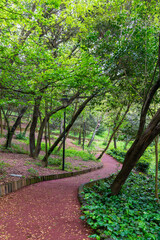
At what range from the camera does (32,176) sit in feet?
18.4

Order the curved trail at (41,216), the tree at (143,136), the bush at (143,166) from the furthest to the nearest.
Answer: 1. the bush at (143,166)
2. the tree at (143,136)
3. the curved trail at (41,216)

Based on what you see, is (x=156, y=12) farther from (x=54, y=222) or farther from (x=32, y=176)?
(x=32, y=176)

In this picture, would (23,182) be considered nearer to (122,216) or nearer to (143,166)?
(122,216)

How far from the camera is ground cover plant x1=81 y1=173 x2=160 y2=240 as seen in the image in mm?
2846

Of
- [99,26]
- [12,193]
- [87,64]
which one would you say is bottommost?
[12,193]

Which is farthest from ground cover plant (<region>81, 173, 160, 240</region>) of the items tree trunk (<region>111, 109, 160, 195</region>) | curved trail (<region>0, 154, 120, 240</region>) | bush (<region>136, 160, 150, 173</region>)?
bush (<region>136, 160, 150, 173</region>)

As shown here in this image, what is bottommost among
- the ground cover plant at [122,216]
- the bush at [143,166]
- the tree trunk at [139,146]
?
the bush at [143,166]

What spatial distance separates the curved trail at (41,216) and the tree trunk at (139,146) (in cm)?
139

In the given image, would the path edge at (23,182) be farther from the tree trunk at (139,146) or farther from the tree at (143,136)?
the tree at (143,136)

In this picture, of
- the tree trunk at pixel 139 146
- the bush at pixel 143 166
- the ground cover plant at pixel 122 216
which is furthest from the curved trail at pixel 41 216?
the bush at pixel 143 166

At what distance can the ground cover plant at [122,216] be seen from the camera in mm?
2846

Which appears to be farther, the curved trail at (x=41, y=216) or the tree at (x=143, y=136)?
the tree at (x=143, y=136)

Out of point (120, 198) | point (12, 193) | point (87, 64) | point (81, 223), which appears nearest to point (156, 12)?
point (87, 64)

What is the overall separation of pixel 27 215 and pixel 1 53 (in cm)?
415
